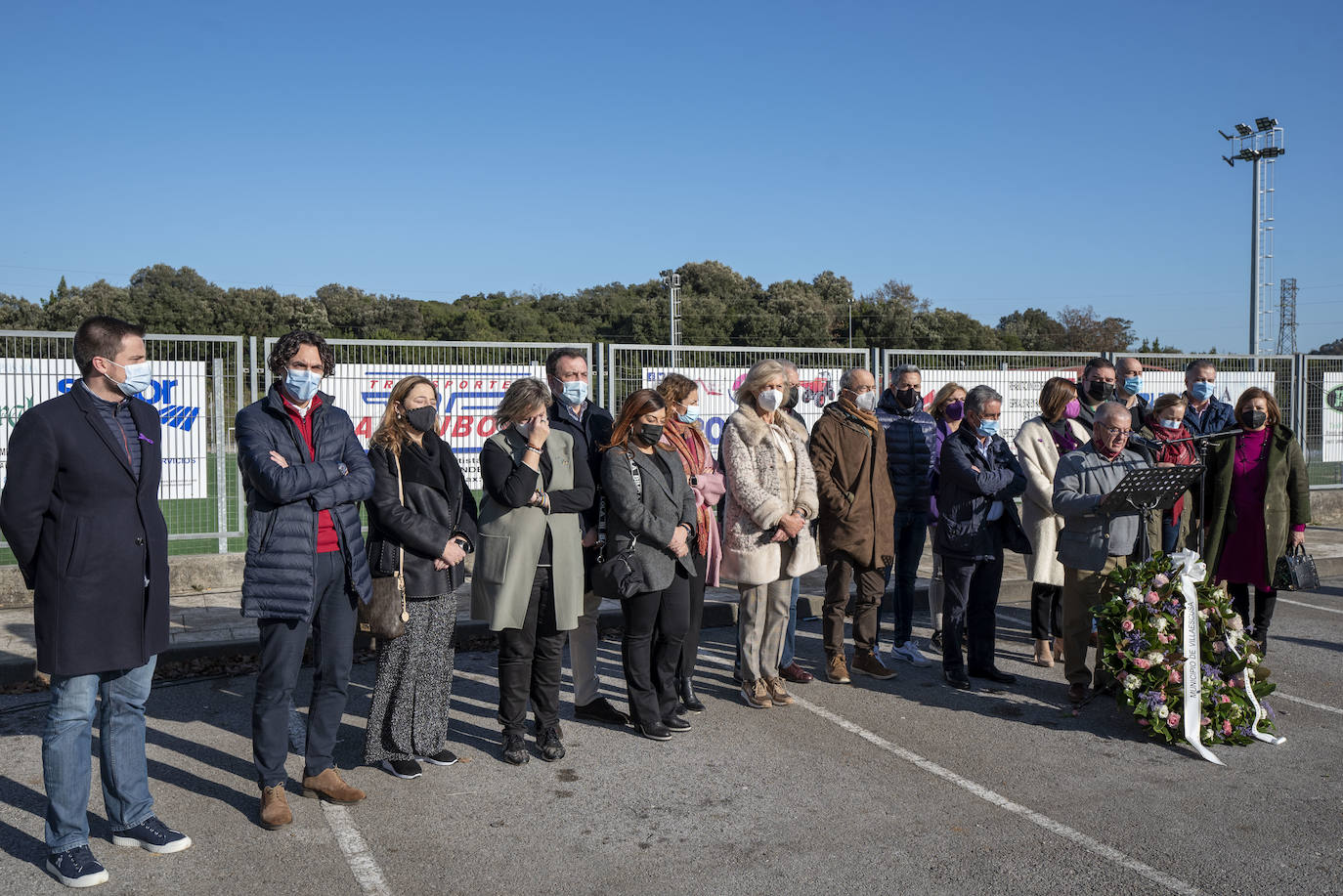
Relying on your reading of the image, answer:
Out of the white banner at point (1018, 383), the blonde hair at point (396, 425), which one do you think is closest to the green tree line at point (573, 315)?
the white banner at point (1018, 383)

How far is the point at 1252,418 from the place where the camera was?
23.0 feet

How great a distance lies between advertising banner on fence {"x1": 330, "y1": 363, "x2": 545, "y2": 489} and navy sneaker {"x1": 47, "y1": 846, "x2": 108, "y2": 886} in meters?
5.95

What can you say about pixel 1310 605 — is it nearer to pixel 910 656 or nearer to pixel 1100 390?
pixel 1100 390

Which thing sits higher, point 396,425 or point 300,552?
point 396,425

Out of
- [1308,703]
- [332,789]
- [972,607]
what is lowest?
[1308,703]

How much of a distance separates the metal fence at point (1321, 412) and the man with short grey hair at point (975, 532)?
9.48 meters

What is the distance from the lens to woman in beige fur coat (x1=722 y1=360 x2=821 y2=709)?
6211mm

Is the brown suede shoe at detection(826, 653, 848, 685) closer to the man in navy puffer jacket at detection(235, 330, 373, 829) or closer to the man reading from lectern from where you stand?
the man reading from lectern

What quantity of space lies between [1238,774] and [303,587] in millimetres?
4337

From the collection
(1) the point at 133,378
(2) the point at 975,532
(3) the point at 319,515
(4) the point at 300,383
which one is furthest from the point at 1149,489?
(1) the point at 133,378

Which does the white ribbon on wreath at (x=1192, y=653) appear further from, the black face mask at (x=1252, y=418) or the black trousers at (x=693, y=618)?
the black trousers at (x=693, y=618)

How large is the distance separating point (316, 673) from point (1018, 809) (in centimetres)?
309

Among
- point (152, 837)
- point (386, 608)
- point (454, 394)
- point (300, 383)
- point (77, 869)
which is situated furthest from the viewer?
point (454, 394)

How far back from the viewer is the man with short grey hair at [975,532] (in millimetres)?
6605
